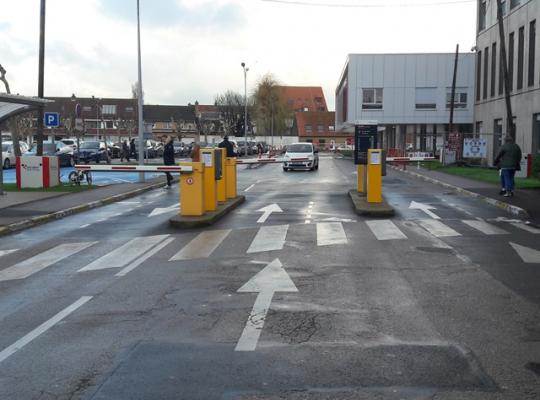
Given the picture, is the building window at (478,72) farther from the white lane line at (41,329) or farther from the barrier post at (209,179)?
the white lane line at (41,329)

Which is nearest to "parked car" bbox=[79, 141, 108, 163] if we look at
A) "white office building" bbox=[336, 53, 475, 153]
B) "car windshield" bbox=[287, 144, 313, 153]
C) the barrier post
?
"car windshield" bbox=[287, 144, 313, 153]

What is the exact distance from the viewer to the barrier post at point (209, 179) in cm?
1450

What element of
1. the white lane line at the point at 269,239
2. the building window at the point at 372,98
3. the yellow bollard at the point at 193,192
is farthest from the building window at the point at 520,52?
the white lane line at the point at 269,239

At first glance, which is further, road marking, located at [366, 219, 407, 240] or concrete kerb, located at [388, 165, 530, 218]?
concrete kerb, located at [388, 165, 530, 218]

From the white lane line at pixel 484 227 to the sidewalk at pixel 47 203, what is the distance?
913cm

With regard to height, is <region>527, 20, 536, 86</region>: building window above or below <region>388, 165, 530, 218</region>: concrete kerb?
above

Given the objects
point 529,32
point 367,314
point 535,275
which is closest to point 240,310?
point 367,314

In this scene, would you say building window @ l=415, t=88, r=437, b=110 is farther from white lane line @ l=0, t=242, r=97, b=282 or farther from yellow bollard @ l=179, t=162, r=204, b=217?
white lane line @ l=0, t=242, r=97, b=282

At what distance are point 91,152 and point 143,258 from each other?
112 ft

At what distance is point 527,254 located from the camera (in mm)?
10195

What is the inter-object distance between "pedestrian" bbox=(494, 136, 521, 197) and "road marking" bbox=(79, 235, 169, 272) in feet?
35.5

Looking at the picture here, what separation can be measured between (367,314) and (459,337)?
1.07 m

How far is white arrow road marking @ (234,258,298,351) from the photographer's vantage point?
19.0 feet

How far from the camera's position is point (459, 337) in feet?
19.2
